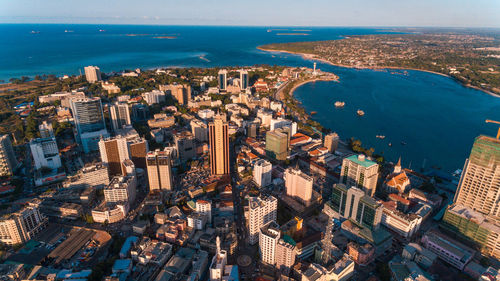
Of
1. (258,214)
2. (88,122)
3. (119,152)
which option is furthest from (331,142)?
(88,122)

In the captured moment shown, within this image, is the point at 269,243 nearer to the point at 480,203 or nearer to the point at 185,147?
the point at 185,147

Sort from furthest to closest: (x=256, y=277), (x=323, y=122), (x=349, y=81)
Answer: (x=349, y=81) → (x=323, y=122) → (x=256, y=277)

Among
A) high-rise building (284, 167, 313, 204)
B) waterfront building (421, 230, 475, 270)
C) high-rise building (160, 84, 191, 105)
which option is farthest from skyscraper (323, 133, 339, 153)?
high-rise building (160, 84, 191, 105)

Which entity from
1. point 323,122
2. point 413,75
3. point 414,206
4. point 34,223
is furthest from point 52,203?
point 413,75

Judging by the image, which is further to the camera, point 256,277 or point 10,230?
point 10,230

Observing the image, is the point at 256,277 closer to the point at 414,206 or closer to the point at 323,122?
the point at 414,206

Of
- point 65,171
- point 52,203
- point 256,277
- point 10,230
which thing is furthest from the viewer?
point 65,171
